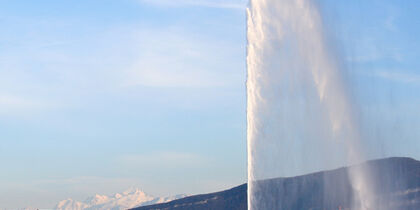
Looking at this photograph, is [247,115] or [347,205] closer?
[247,115]

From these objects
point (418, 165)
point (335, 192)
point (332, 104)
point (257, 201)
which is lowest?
point (257, 201)

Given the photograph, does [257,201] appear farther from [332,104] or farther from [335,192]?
[335,192]

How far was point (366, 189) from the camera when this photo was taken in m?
51.6

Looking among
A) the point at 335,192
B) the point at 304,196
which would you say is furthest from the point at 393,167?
the point at 304,196

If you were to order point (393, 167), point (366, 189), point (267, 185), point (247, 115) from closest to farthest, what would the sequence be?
point (247, 115) → point (267, 185) → point (366, 189) → point (393, 167)

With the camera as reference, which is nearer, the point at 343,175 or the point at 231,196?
the point at 343,175

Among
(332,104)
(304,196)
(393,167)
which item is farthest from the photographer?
(304,196)

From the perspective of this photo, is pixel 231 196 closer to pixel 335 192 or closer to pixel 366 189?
pixel 335 192

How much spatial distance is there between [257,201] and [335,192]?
72.8 ft

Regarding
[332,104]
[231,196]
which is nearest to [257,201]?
[332,104]

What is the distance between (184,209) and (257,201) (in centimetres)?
10935

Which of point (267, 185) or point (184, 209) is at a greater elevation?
point (184, 209)

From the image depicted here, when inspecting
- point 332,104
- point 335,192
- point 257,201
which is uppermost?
point 332,104

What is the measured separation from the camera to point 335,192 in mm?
61344
